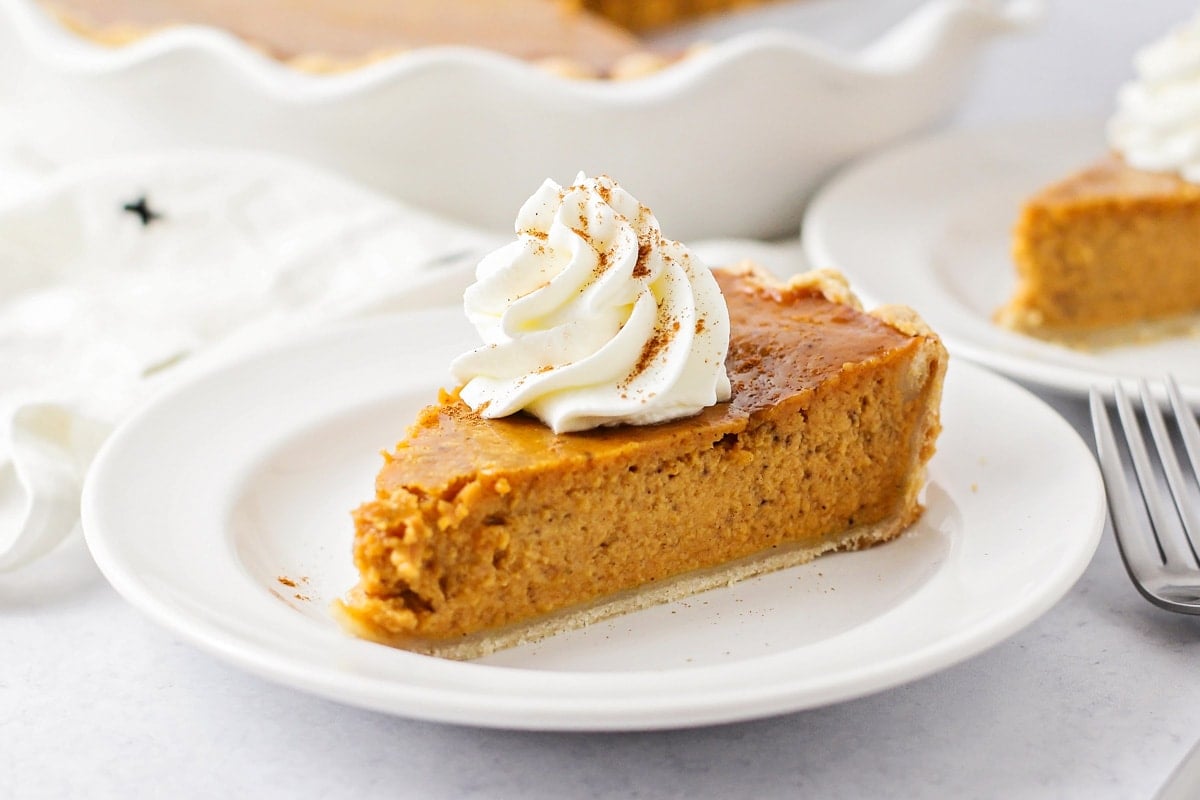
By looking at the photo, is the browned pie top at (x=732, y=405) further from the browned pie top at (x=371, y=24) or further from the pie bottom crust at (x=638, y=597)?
the browned pie top at (x=371, y=24)

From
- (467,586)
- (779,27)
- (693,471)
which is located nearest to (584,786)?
(467,586)

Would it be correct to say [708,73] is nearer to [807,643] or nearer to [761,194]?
[761,194]

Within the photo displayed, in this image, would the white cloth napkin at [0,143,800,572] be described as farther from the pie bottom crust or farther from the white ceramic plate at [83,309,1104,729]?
the pie bottom crust

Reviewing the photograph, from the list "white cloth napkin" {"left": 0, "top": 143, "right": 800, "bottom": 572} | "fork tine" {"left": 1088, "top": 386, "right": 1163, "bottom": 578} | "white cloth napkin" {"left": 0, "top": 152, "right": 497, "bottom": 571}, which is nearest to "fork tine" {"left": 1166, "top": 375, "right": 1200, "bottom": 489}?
"fork tine" {"left": 1088, "top": 386, "right": 1163, "bottom": 578}

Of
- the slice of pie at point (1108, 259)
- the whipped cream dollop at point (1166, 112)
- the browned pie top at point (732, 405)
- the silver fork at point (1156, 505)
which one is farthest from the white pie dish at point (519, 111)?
the silver fork at point (1156, 505)

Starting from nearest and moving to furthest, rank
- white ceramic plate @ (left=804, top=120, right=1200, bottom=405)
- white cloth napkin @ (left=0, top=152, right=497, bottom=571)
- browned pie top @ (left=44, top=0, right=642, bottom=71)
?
white ceramic plate @ (left=804, top=120, right=1200, bottom=405), white cloth napkin @ (left=0, top=152, right=497, bottom=571), browned pie top @ (left=44, top=0, right=642, bottom=71)

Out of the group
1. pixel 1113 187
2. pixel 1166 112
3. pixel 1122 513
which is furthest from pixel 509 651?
pixel 1166 112

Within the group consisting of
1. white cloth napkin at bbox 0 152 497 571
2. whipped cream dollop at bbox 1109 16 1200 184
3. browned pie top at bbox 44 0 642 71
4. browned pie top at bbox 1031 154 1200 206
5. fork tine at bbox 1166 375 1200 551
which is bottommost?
white cloth napkin at bbox 0 152 497 571

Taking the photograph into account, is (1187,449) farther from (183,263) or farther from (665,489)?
(183,263)
